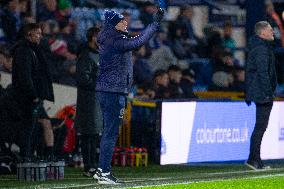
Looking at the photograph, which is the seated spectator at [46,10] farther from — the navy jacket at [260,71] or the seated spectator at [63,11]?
the navy jacket at [260,71]

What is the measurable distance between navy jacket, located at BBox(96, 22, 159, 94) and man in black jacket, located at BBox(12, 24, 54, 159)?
4.64 feet

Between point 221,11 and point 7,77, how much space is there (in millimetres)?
8958

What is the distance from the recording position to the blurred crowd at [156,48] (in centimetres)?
2173

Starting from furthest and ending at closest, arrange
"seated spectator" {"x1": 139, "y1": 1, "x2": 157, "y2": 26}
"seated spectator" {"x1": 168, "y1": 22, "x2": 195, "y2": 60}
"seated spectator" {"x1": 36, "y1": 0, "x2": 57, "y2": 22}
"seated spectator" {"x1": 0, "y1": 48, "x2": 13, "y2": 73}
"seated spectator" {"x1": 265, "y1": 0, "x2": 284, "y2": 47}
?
"seated spectator" {"x1": 265, "y1": 0, "x2": 284, "y2": 47} → "seated spectator" {"x1": 139, "y1": 1, "x2": 157, "y2": 26} → "seated spectator" {"x1": 168, "y1": 22, "x2": 195, "y2": 60} → "seated spectator" {"x1": 36, "y1": 0, "x2": 57, "y2": 22} → "seated spectator" {"x1": 0, "y1": 48, "x2": 13, "y2": 73}

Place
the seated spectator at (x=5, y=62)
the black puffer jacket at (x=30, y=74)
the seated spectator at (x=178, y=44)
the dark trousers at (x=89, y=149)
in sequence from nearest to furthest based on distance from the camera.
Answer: the black puffer jacket at (x=30, y=74) < the dark trousers at (x=89, y=149) < the seated spectator at (x=5, y=62) < the seated spectator at (x=178, y=44)

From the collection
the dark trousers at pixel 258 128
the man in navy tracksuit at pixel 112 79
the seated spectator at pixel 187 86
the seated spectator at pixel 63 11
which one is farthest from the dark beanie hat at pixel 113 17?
the seated spectator at pixel 63 11

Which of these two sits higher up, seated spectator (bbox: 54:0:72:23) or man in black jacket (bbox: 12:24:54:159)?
seated spectator (bbox: 54:0:72:23)

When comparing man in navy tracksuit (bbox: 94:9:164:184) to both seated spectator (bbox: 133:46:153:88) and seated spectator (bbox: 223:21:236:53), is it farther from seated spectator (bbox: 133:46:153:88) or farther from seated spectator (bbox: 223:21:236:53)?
seated spectator (bbox: 223:21:236:53)

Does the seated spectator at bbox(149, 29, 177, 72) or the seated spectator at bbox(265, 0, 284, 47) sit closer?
the seated spectator at bbox(149, 29, 177, 72)

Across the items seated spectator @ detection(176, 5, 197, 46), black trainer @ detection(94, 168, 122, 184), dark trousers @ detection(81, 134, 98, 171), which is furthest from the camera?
seated spectator @ detection(176, 5, 197, 46)

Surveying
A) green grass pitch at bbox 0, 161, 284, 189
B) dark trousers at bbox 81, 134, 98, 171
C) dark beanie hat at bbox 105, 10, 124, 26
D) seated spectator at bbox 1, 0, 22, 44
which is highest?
seated spectator at bbox 1, 0, 22, 44

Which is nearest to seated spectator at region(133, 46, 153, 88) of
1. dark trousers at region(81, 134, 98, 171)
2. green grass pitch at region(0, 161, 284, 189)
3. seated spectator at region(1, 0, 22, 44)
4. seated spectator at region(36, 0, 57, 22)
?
seated spectator at region(36, 0, 57, 22)

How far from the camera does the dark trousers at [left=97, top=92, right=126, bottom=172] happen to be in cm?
1541

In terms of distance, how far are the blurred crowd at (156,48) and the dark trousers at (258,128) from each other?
2851 millimetres
